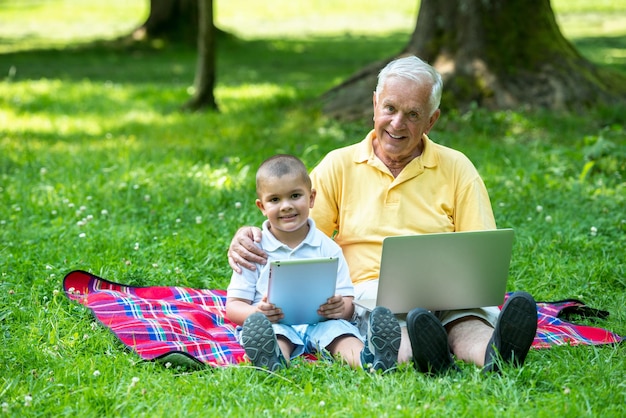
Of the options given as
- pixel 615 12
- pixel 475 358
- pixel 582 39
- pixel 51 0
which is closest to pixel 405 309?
pixel 475 358

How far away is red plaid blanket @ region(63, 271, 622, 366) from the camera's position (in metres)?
3.98

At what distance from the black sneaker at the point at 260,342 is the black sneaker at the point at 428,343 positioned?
56 cm

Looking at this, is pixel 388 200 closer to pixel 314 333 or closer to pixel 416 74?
pixel 416 74

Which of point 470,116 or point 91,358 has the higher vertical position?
point 470,116

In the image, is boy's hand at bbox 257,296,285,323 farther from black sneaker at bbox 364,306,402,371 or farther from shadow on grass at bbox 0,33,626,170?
shadow on grass at bbox 0,33,626,170

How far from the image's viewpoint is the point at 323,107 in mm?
9219

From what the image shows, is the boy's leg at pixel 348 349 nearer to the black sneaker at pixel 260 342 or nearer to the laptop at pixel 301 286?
the laptop at pixel 301 286

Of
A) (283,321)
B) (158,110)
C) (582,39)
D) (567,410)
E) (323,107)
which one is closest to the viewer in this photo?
(567,410)

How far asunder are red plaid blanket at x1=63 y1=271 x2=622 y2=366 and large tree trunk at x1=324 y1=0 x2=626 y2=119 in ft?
14.1

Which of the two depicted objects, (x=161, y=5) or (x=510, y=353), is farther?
(x=161, y=5)

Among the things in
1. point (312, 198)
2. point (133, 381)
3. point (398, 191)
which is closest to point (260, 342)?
point (133, 381)

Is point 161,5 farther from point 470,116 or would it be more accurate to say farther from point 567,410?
point 567,410

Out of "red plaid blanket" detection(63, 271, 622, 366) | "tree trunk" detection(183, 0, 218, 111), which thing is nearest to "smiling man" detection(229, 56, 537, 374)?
"red plaid blanket" detection(63, 271, 622, 366)

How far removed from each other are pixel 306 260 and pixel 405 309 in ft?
1.65
